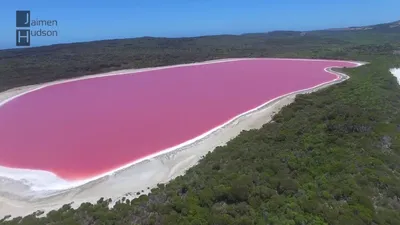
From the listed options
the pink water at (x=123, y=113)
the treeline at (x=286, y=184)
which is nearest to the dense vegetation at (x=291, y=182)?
the treeline at (x=286, y=184)

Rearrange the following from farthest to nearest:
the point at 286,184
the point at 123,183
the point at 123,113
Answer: the point at 123,113, the point at 123,183, the point at 286,184

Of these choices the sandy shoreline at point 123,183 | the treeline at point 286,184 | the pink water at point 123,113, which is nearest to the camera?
the treeline at point 286,184

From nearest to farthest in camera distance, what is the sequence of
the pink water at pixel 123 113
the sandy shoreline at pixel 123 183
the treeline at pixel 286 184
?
the treeline at pixel 286 184 → the sandy shoreline at pixel 123 183 → the pink water at pixel 123 113

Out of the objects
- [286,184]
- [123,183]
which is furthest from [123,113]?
[286,184]

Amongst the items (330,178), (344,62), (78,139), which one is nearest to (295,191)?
(330,178)

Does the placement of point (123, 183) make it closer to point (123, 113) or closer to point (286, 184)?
point (286, 184)

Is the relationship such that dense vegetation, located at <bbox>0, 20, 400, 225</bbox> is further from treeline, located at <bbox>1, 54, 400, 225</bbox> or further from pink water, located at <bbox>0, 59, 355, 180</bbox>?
pink water, located at <bbox>0, 59, 355, 180</bbox>

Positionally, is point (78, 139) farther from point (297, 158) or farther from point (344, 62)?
point (344, 62)

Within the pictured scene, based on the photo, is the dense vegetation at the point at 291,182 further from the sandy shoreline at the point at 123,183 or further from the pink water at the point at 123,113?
the pink water at the point at 123,113

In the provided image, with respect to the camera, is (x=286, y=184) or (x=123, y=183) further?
(x=123, y=183)

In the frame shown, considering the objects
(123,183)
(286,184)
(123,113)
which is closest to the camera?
(286,184)

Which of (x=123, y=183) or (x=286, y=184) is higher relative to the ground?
(x=286, y=184)
